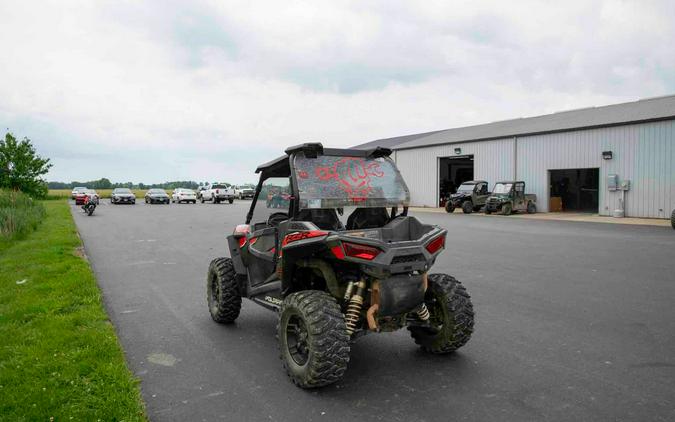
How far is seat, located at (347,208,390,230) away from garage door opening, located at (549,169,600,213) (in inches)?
1196

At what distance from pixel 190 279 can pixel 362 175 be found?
16.7 ft

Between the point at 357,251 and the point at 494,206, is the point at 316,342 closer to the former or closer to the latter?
the point at 357,251

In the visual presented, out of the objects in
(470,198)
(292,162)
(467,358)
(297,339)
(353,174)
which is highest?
(292,162)

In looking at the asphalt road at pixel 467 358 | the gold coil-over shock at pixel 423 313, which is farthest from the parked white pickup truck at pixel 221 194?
the gold coil-over shock at pixel 423 313

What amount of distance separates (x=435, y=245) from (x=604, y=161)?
2576 centimetres

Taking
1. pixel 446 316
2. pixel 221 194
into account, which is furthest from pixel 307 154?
pixel 221 194

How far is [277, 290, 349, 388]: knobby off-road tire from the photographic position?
4.04m

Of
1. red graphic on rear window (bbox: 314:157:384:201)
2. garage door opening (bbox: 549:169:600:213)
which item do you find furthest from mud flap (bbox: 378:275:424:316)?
garage door opening (bbox: 549:169:600:213)

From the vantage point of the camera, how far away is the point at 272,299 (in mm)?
5258

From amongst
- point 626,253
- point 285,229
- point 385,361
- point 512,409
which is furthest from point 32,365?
point 626,253

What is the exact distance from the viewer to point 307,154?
5.00m

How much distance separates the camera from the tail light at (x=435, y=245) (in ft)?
14.7

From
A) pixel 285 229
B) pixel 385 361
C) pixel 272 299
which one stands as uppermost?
pixel 285 229

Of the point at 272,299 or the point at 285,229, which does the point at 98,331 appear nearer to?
the point at 272,299
